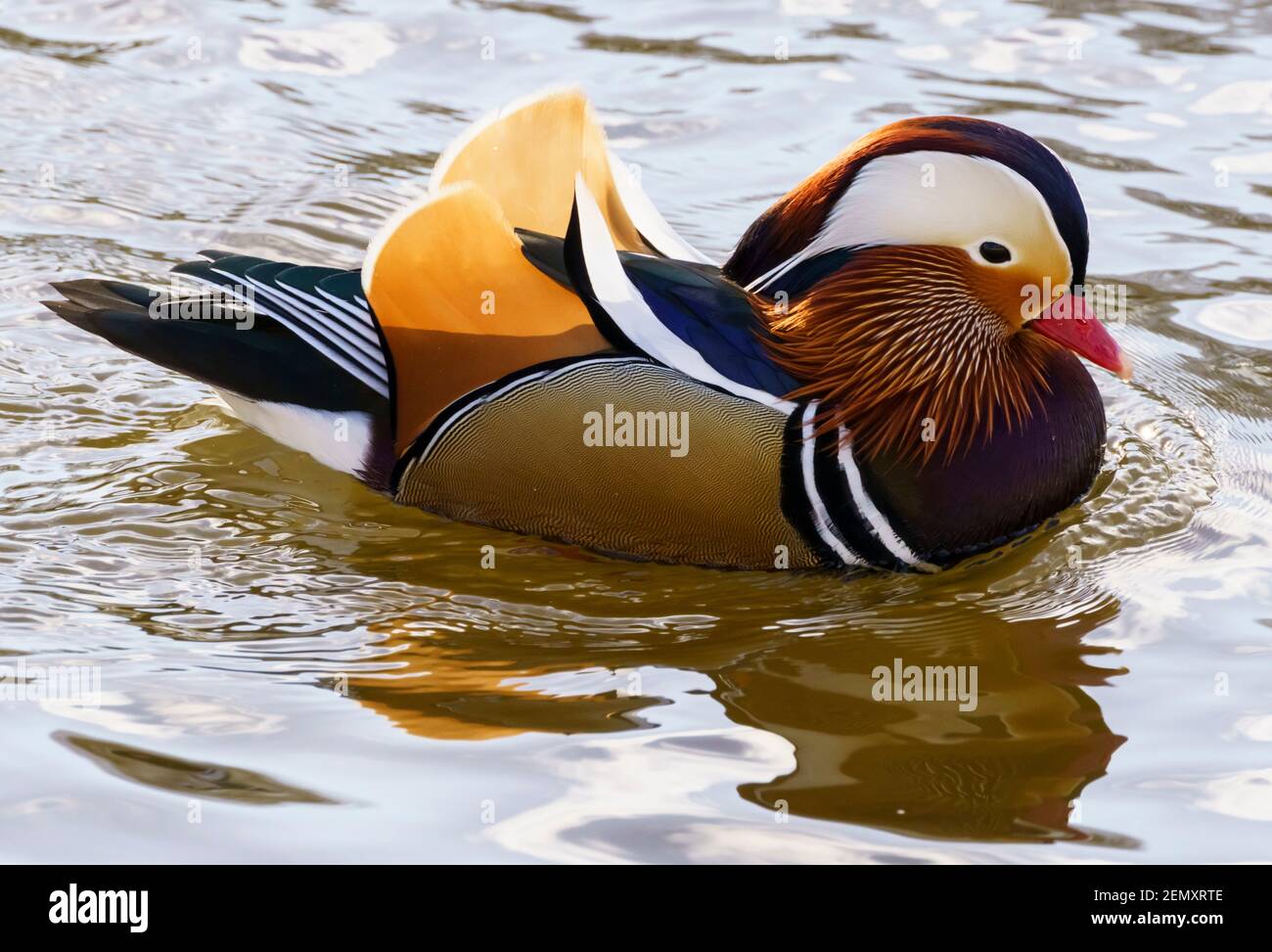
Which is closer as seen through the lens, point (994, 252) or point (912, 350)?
point (994, 252)

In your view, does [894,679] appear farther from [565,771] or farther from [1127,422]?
[1127,422]

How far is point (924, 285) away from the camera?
4574mm

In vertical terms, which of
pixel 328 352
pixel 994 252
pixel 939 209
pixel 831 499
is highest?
pixel 939 209

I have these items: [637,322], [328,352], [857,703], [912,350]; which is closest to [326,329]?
[328,352]

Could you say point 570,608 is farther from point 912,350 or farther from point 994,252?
point 994,252

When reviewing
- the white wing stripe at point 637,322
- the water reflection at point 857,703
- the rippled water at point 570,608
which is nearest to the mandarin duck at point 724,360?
the white wing stripe at point 637,322

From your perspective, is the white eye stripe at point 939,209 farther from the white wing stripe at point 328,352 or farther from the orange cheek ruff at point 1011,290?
the white wing stripe at point 328,352

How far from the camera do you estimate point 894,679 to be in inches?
163

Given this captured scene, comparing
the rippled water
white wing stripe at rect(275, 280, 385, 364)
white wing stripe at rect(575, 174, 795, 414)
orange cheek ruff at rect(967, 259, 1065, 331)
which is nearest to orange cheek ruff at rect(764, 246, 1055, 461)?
orange cheek ruff at rect(967, 259, 1065, 331)

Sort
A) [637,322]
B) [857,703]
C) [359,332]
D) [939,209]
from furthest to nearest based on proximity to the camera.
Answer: [359,332] < [939,209] < [637,322] < [857,703]

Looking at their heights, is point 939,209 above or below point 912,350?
above

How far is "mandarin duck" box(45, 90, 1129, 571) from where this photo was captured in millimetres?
4293

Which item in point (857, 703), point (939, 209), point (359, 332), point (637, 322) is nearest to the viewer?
point (857, 703)

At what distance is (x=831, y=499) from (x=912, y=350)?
1.62ft
